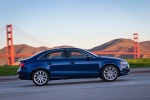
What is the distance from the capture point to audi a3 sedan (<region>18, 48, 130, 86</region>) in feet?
44.4

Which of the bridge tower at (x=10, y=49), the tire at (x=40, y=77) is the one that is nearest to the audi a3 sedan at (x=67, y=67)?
the tire at (x=40, y=77)

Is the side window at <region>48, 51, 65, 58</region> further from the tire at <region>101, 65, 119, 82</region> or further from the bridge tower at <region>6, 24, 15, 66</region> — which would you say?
the bridge tower at <region>6, 24, 15, 66</region>

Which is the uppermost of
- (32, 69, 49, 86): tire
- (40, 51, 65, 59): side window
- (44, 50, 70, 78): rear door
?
(40, 51, 65, 59): side window

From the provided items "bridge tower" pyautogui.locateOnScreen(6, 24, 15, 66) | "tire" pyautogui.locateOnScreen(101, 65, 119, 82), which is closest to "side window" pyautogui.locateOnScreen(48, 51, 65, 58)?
"tire" pyautogui.locateOnScreen(101, 65, 119, 82)

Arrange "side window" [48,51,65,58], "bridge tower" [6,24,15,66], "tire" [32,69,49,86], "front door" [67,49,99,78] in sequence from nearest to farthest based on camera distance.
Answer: "tire" [32,69,49,86] < "front door" [67,49,99,78] < "side window" [48,51,65,58] < "bridge tower" [6,24,15,66]

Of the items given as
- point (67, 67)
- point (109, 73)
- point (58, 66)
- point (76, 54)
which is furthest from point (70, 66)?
point (109, 73)

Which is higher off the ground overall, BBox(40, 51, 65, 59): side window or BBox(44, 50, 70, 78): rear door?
BBox(40, 51, 65, 59): side window

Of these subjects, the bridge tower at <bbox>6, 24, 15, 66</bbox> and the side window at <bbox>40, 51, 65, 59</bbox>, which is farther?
the bridge tower at <bbox>6, 24, 15, 66</bbox>

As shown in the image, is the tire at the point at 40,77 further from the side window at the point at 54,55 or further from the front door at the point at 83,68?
the front door at the point at 83,68

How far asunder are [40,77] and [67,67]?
1075mm

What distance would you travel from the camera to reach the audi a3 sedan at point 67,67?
13523mm

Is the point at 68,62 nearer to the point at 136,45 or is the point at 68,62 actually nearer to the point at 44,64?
the point at 44,64

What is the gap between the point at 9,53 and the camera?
180 feet

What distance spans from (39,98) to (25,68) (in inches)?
170
